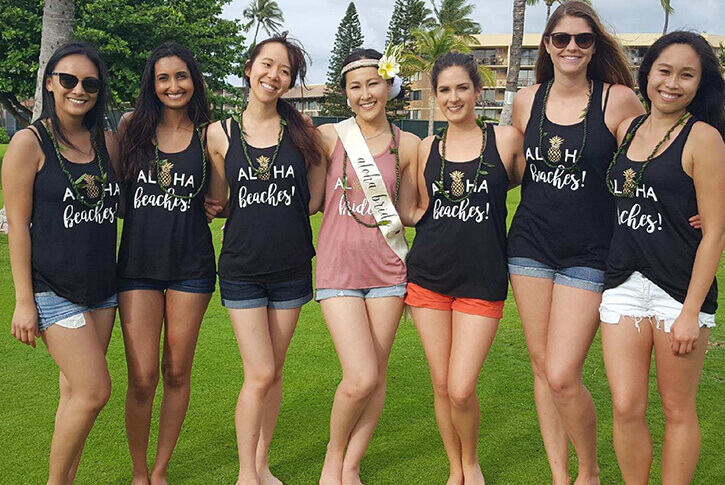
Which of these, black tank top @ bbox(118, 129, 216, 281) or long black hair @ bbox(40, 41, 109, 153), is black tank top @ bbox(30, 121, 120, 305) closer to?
long black hair @ bbox(40, 41, 109, 153)

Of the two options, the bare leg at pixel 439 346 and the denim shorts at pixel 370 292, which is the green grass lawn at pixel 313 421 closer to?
the bare leg at pixel 439 346

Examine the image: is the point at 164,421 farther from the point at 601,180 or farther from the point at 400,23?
the point at 400,23

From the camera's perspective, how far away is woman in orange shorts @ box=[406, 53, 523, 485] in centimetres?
329

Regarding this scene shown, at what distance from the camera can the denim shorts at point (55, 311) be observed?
296cm

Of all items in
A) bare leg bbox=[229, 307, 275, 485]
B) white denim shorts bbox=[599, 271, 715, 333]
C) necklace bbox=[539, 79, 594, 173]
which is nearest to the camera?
white denim shorts bbox=[599, 271, 715, 333]

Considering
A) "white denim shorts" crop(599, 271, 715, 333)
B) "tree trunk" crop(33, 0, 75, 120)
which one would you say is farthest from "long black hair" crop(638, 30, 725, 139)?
"tree trunk" crop(33, 0, 75, 120)

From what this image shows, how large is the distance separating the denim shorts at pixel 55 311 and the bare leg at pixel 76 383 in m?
0.03

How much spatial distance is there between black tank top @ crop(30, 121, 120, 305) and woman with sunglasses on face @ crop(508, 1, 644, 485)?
6.49 ft

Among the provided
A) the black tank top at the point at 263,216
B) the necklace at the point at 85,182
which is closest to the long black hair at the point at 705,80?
the black tank top at the point at 263,216

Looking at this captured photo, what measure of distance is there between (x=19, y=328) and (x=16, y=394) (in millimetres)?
2006

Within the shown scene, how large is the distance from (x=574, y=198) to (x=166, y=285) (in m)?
2.00

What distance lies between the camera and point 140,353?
325 centimetres

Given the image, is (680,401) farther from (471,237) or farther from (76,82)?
(76,82)

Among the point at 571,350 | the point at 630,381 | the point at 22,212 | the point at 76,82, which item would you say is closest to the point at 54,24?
the point at 76,82
